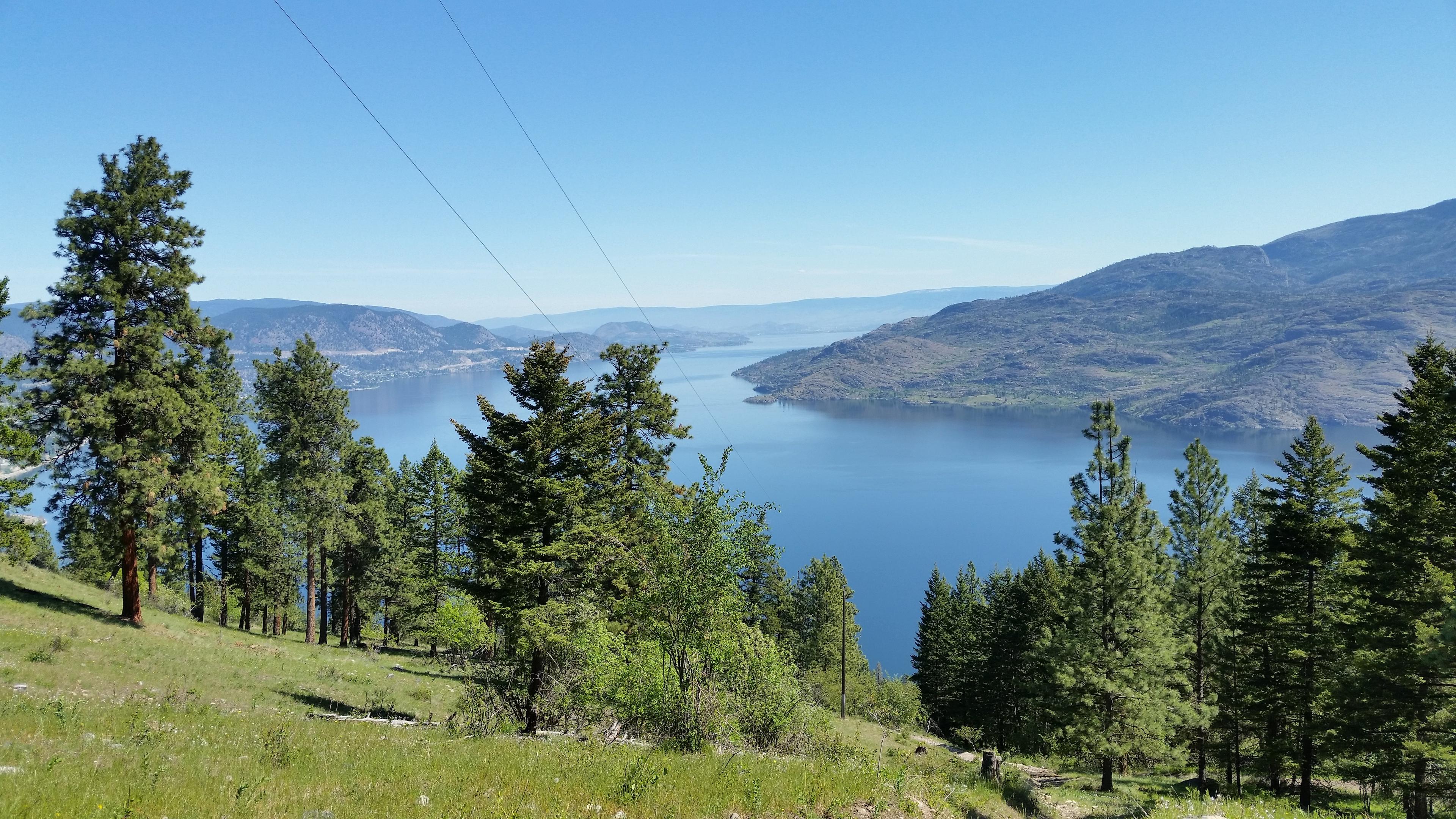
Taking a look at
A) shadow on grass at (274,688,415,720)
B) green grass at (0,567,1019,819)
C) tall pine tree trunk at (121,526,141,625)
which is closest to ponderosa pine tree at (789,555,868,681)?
shadow on grass at (274,688,415,720)

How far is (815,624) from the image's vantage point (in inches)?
2172

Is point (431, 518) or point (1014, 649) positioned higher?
point (431, 518)

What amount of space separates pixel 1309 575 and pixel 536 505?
25583 millimetres

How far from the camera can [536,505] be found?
18.4m

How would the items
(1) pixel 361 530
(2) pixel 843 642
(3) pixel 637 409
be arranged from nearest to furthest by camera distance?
A: 1. (3) pixel 637 409
2. (1) pixel 361 530
3. (2) pixel 843 642

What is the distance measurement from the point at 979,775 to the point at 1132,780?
14638 mm

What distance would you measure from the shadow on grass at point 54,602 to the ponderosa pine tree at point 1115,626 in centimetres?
3129

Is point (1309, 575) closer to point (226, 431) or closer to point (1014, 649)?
point (1014, 649)

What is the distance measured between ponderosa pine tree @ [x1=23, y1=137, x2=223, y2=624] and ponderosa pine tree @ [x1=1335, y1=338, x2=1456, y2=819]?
116ft

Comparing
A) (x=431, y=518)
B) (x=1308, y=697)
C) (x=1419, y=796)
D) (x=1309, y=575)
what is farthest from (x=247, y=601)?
(x=1309, y=575)

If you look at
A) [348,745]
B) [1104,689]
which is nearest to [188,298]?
[348,745]

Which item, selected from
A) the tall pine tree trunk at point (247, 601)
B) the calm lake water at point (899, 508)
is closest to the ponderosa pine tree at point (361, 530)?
the tall pine tree trunk at point (247, 601)

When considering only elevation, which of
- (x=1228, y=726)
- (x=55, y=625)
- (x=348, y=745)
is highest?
(x=348, y=745)

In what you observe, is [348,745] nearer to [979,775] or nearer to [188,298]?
[979,775]
